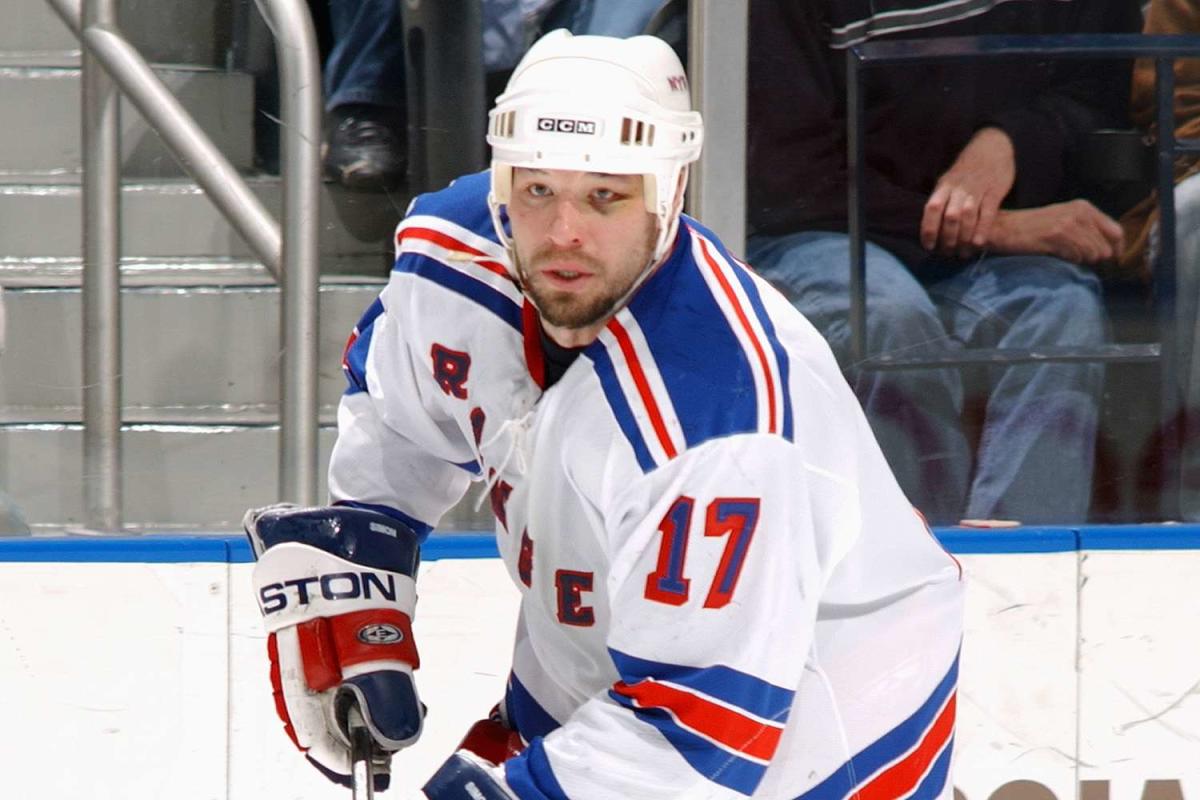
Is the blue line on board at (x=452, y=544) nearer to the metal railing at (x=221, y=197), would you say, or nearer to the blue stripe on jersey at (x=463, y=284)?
the metal railing at (x=221, y=197)

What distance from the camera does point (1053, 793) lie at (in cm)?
248

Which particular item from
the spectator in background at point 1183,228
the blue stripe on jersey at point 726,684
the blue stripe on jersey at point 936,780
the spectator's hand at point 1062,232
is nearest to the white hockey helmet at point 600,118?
the blue stripe on jersey at point 726,684

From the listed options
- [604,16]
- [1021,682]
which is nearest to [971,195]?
[604,16]

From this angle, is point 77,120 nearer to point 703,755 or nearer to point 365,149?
point 365,149

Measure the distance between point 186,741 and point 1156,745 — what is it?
1317mm

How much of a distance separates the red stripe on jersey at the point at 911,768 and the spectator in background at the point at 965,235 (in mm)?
1048

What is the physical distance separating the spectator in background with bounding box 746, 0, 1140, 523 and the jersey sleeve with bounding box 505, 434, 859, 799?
133cm

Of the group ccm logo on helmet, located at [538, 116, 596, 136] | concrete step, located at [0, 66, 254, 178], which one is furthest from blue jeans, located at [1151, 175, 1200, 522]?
ccm logo on helmet, located at [538, 116, 596, 136]

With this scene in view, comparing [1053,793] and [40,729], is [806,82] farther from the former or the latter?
[40,729]

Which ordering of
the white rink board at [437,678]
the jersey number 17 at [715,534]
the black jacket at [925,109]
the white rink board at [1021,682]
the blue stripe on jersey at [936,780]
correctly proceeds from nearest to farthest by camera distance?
the jersey number 17 at [715,534] < the blue stripe on jersey at [936,780] < the white rink board at [437,678] < the white rink board at [1021,682] < the black jacket at [925,109]

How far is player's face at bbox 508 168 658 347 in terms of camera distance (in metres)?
1.44

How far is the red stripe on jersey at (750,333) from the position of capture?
1395 millimetres

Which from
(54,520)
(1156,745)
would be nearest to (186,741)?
(54,520)

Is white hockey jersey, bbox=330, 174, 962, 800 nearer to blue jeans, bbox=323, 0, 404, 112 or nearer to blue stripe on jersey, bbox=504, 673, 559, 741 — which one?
blue stripe on jersey, bbox=504, 673, 559, 741
